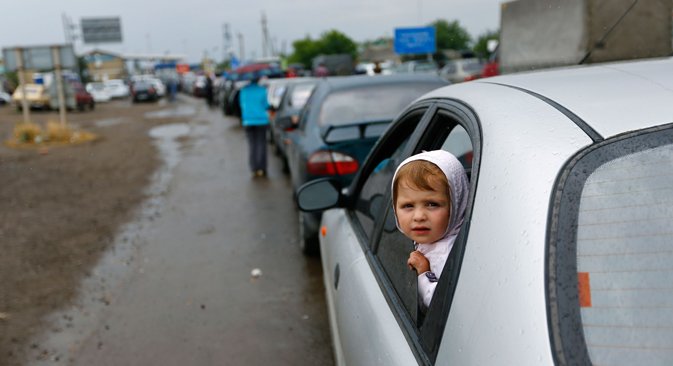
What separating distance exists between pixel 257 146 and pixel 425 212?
7.95 m

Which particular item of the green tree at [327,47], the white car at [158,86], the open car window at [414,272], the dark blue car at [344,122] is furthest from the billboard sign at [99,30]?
the open car window at [414,272]

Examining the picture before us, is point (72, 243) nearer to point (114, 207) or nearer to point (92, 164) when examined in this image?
point (114, 207)

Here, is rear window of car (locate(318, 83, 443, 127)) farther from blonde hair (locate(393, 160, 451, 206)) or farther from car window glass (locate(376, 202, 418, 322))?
blonde hair (locate(393, 160, 451, 206))

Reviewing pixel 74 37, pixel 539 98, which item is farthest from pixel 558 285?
pixel 74 37

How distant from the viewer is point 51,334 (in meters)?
3.88

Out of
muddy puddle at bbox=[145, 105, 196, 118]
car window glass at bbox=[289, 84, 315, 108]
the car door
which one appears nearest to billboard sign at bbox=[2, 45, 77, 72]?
muddy puddle at bbox=[145, 105, 196, 118]

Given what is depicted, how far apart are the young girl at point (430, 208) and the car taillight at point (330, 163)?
3.26 metres

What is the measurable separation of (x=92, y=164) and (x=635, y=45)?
38.4ft

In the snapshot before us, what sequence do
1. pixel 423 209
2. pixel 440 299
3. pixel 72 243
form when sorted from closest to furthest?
pixel 440 299, pixel 423 209, pixel 72 243

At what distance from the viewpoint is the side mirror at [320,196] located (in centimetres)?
277

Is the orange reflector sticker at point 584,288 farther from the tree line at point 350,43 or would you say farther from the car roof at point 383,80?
the tree line at point 350,43

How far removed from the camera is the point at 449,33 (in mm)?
49625

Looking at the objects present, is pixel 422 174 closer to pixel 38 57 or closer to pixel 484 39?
pixel 38 57

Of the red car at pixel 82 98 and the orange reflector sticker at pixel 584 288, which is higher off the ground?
the orange reflector sticker at pixel 584 288
